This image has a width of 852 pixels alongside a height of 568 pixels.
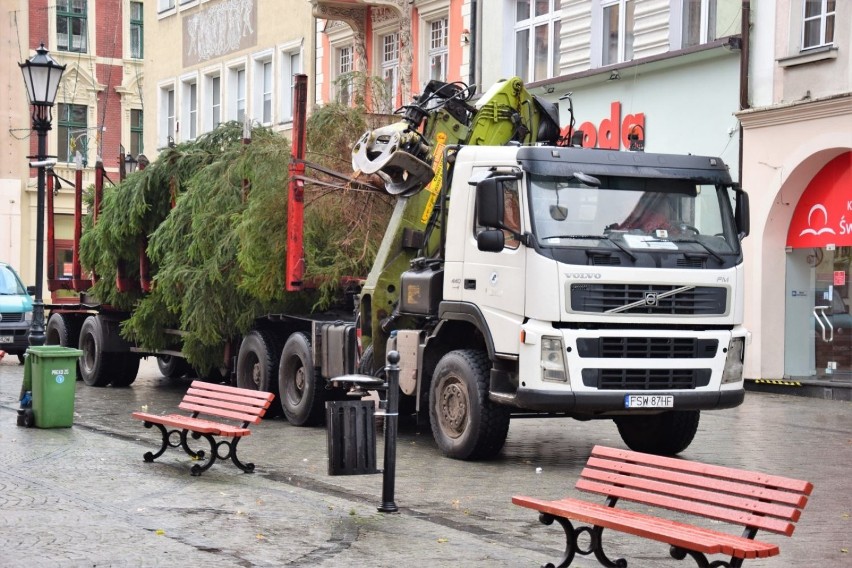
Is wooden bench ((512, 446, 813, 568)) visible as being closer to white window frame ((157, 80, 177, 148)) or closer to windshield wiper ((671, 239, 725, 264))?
windshield wiper ((671, 239, 725, 264))

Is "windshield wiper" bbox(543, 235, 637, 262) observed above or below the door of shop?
above

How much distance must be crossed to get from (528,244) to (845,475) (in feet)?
10.8

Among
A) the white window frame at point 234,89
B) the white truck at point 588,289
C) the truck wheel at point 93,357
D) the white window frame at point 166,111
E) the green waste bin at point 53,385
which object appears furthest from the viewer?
the white window frame at point 166,111

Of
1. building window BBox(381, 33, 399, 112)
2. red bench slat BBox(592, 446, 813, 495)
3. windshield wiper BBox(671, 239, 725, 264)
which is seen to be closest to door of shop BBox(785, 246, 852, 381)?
windshield wiper BBox(671, 239, 725, 264)

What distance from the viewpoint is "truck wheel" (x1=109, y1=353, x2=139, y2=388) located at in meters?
22.6

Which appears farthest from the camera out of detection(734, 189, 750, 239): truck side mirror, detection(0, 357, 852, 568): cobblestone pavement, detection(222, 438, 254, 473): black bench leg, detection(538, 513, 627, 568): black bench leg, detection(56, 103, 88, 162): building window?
detection(56, 103, 88, 162): building window

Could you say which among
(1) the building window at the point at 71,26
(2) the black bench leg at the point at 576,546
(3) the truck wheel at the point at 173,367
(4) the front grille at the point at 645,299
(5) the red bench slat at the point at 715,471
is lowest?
(3) the truck wheel at the point at 173,367

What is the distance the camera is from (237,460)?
12352 millimetres

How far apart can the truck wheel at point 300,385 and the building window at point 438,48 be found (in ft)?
47.6

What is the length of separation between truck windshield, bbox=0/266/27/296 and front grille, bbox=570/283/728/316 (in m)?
19.6

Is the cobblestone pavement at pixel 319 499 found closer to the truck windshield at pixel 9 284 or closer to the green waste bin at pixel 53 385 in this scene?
the green waste bin at pixel 53 385

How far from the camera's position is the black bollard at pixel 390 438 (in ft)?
32.9

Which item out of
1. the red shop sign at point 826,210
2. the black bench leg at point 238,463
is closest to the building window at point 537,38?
the red shop sign at point 826,210

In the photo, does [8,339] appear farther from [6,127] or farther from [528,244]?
[6,127]
